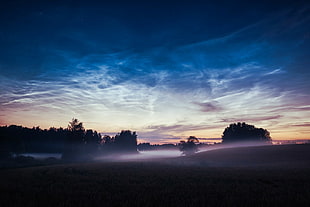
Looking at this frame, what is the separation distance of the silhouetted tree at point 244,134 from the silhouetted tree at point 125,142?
62462 mm

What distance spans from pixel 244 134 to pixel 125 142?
77563mm

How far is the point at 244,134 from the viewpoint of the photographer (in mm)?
117250

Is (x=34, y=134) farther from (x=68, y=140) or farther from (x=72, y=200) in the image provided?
(x=72, y=200)

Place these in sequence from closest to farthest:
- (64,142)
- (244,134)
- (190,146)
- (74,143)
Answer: (74,143) → (64,142) → (190,146) → (244,134)

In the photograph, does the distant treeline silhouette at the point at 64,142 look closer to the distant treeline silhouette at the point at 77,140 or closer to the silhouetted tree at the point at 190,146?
the distant treeline silhouette at the point at 77,140

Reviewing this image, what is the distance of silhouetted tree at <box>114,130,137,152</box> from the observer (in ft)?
384

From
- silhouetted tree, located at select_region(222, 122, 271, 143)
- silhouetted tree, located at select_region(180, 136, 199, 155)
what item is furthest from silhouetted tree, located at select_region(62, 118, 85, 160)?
silhouetted tree, located at select_region(222, 122, 271, 143)

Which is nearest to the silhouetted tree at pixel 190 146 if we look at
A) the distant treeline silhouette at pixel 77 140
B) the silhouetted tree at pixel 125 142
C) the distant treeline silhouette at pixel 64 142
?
the distant treeline silhouette at pixel 77 140

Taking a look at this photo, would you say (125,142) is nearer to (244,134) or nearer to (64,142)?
(64,142)

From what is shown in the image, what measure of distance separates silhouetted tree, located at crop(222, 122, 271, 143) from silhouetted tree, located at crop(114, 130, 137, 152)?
6246 cm

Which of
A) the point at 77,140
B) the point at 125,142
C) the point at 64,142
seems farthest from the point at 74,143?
the point at 125,142

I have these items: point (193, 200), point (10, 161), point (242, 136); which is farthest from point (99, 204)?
point (242, 136)

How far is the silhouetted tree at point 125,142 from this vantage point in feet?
384

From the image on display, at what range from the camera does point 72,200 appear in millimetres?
9594
